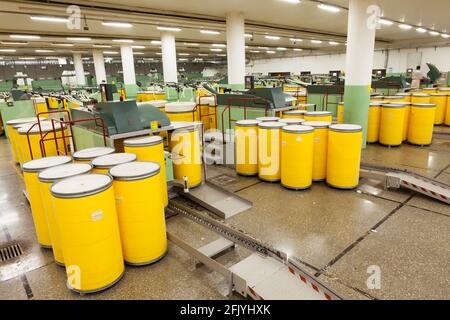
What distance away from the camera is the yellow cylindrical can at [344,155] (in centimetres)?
425

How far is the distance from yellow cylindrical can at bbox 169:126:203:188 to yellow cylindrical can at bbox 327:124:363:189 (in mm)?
2061

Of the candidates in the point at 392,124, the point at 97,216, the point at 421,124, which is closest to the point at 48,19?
the point at 97,216

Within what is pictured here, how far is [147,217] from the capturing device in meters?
2.74

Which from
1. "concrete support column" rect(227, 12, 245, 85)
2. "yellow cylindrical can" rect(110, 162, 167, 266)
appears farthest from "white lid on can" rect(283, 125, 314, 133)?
"concrete support column" rect(227, 12, 245, 85)

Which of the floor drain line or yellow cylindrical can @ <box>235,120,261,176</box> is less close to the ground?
yellow cylindrical can @ <box>235,120,261,176</box>

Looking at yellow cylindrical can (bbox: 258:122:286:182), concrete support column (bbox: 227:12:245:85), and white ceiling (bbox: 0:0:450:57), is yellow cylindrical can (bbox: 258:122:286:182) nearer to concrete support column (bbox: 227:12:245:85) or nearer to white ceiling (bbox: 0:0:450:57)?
white ceiling (bbox: 0:0:450:57)

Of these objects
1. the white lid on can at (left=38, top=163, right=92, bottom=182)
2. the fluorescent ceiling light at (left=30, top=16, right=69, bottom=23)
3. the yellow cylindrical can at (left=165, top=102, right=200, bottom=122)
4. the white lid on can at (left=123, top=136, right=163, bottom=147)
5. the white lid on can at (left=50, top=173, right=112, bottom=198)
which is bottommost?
the white lid on can at (left=50, top=173, right=112, bottom=198)

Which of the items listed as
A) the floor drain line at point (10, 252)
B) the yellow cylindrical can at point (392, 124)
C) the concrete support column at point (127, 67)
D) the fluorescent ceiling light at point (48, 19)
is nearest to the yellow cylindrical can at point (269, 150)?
the yellow cylindrical can at point (392, 124)

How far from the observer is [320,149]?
462 centimetres

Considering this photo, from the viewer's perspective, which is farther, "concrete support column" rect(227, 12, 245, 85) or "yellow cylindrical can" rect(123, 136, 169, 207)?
"concrete support column" rect(227, 12, 245, 85)

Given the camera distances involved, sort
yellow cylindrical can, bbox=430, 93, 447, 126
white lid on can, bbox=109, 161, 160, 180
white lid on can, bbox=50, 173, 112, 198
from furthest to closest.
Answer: yellow cylindrical can, bbox=430, 93, 447, 126, white lid on can, bbox=109, 161, 160, 180, white lid on can, bbox=50, 173, 112, 198

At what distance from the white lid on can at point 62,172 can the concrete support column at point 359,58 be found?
5.75 meters

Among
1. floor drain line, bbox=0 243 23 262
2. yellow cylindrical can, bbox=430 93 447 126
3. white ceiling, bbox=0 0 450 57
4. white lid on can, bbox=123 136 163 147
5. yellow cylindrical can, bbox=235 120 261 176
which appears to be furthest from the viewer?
yellow cylindrical can, bbox=430 93 447 126

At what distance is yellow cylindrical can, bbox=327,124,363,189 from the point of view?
13.9ft
